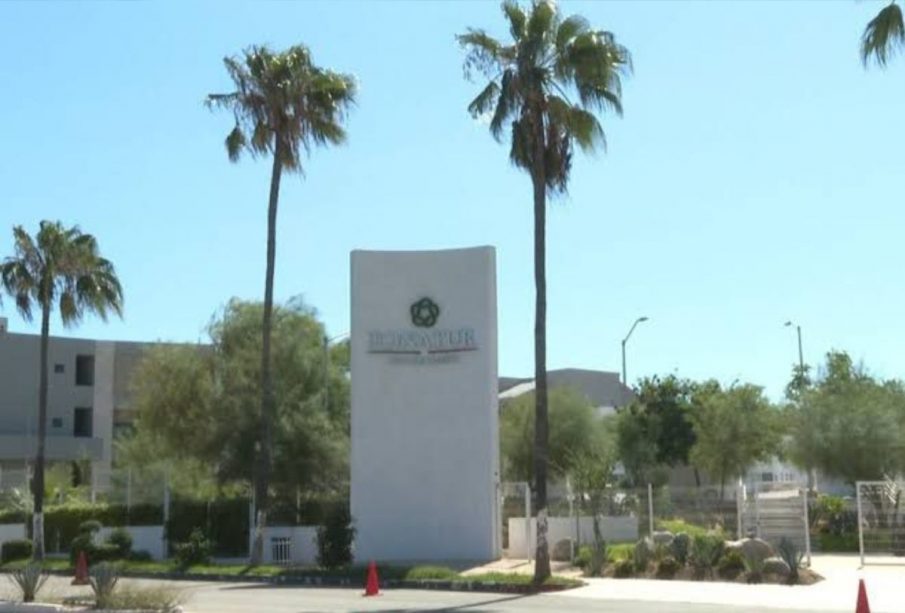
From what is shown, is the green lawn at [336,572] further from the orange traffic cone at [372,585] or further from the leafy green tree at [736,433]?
the leafy green tree at [736,433]

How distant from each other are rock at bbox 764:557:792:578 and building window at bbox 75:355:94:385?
5591cm

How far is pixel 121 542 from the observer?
38.4 meters

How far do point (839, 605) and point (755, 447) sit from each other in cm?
3359

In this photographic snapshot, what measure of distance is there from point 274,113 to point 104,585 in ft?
60.3

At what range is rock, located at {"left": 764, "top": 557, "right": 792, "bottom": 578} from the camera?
27172 mm

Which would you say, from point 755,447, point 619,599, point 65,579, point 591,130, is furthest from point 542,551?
point 755,447

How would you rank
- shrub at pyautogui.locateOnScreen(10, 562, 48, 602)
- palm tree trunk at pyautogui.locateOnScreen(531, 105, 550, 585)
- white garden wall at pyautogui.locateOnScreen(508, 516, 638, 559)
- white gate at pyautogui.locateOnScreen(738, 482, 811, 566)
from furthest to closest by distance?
white garden wall at pyautogui.locateOnScreen(508, 516, 638, 559), white gate at pyautogui.locateOnScreen(738, 482, 811, 566), palm tree trunk at pyautogui.locateOnScreen(531, 105, 550, 585), shrub at pyautogui.locateOnScreen(10, 562, 48, 602)

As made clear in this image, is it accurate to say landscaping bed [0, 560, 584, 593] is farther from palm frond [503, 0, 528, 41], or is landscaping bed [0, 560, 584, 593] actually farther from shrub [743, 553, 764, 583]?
palm frond [503, 0, 528, 41]

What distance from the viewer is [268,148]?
36125 millimetres

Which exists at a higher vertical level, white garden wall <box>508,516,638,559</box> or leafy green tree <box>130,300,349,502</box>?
leafy green tree <box>130,300,349,502</box>

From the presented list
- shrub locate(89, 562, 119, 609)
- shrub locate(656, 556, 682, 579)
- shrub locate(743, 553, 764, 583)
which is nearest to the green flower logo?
shrub locate(656, 556, 682, 579)

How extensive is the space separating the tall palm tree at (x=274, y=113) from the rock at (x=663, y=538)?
1102 centimetres

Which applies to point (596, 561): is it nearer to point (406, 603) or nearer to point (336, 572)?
point (336, 572)

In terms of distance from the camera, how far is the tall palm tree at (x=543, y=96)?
2773cm
